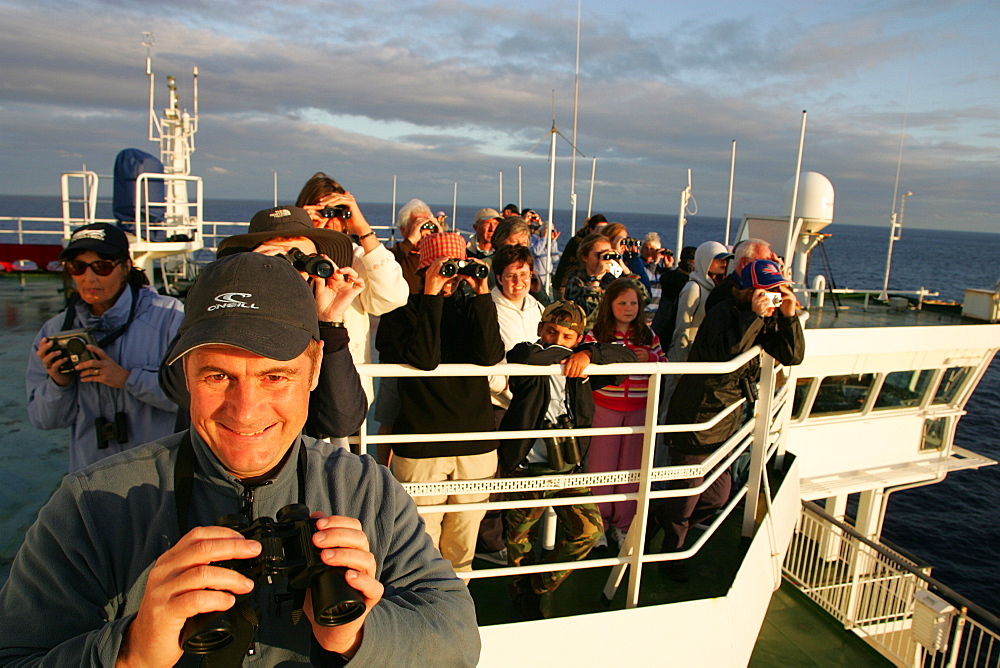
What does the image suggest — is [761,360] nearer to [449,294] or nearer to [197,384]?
[449,294]

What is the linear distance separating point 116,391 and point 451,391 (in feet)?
4.67

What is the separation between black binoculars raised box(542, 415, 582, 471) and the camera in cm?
323

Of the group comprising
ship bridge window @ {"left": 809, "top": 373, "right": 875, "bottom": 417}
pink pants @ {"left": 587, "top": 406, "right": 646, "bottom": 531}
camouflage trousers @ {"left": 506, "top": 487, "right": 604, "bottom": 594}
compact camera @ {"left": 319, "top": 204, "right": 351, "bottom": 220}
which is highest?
compact camera @ {"left": 319, "top": 204, "right": 351, "bottom": 220}

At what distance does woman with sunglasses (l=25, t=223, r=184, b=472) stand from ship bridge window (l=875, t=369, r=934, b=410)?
1012cm

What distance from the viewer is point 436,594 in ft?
4.32

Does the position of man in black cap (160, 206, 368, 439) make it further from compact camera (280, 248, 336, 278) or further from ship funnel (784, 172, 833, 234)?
ship funnel (784, 172, 833, 234)

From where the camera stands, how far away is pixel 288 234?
239 cm

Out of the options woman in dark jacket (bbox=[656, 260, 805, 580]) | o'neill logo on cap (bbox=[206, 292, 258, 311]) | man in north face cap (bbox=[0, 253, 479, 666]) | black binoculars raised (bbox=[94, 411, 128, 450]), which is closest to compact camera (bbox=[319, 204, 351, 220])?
black binoculars raised (bbox=[94, 411, 128, 450])

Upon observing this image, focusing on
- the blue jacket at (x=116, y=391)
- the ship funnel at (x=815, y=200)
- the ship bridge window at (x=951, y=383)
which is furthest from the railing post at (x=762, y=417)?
the ship funnel at (x=815, y=200)

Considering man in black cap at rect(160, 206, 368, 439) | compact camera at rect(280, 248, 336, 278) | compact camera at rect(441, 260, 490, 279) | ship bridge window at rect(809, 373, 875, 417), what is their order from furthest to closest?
ship bridge window at rect(809, 373, 875, 417) → compact camera at rect(441, 260, 490, 279) → compact camera at rect(280, 248, 336, 278) → man in black cap at rect(160, 206, 368, 439)

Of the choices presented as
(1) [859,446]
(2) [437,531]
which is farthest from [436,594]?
(1) [859,446]

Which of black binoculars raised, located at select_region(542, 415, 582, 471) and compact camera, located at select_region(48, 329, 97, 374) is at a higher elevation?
compact camera, located at select_region(48, 329, 97, 374)

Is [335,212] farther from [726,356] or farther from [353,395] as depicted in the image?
[726,356]

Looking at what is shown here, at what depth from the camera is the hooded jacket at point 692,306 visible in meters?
4.95
